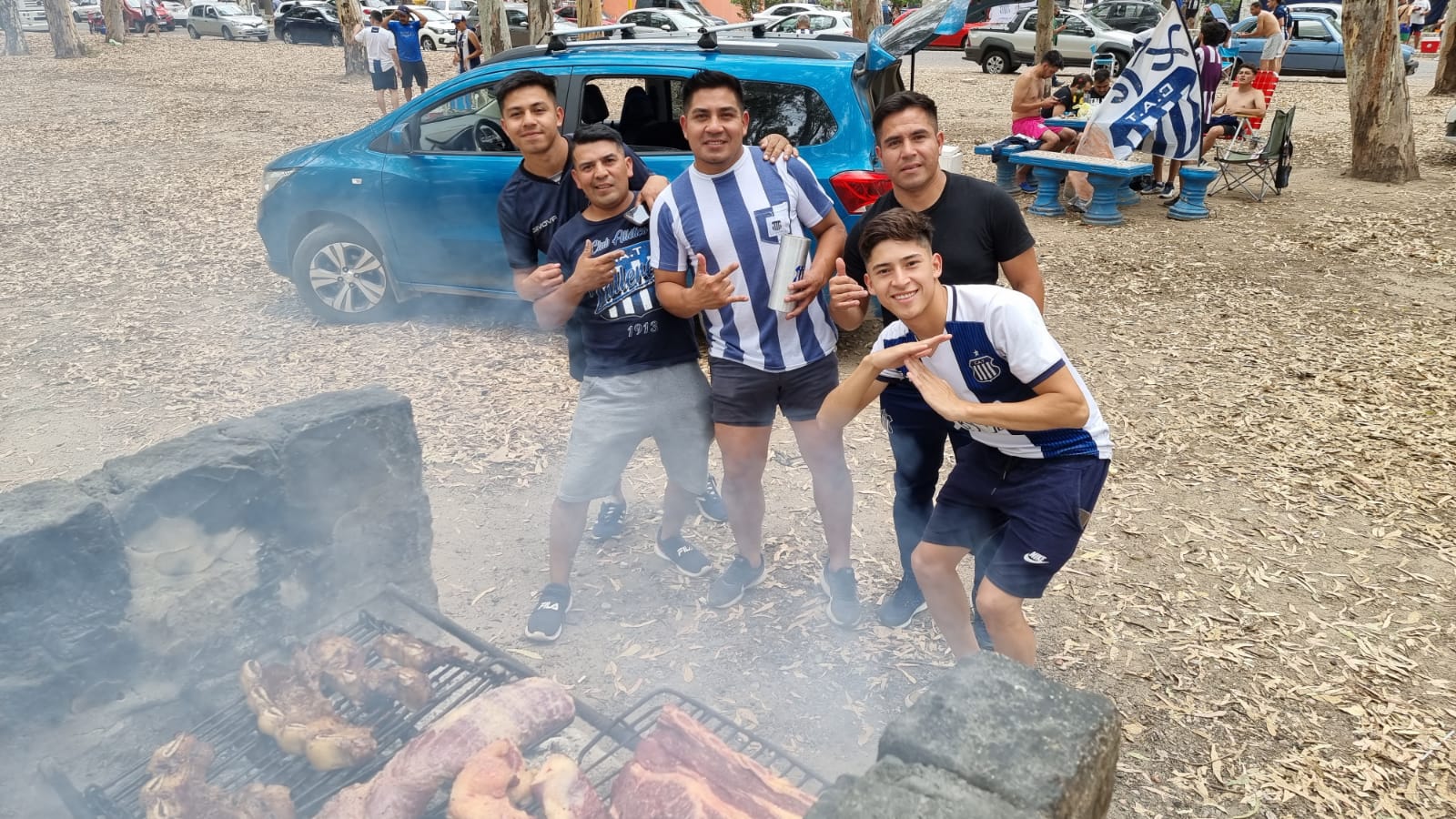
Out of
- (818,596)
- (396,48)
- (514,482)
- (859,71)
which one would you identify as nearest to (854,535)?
(818,596)

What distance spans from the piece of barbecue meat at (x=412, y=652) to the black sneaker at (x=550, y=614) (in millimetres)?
711

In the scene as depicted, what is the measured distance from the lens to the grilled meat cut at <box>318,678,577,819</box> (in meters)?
2.14

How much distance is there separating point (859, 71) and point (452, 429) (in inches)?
128

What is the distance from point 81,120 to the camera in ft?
49.0

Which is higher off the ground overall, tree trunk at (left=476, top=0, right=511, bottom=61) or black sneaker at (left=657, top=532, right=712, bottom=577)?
tree trunk at (left=476, top=0, right=511, bottom=61)

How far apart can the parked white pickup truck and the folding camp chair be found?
11911 mm

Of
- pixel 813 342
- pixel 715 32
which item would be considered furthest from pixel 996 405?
pixel 715 32

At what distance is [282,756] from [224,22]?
34.6 metres

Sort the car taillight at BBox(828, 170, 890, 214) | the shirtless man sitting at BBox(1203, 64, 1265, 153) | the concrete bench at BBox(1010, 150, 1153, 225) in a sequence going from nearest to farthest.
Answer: the car taillight at BBox(828, 170, 890, 214), the concrete bench at BBox(1010, 150, 1153, 225), the shirtless man sitting at BBox(1203, 64, 1265, 153)

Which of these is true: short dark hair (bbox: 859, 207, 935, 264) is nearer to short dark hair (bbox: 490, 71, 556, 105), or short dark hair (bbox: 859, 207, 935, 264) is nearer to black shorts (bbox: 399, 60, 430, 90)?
short dark hair (bbox: 490, 71, 556, 105)

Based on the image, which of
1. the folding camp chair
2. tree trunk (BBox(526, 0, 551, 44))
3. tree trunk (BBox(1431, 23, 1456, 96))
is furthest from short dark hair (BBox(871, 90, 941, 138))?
tree trunk (BBox(1431, 23, 1456, 96))

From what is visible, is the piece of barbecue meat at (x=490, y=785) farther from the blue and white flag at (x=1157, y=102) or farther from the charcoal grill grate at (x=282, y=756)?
the blue and white flag at (x=1157, y=102)

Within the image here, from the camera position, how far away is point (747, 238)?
3092mm

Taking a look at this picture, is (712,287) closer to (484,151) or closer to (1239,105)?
(484,151)
